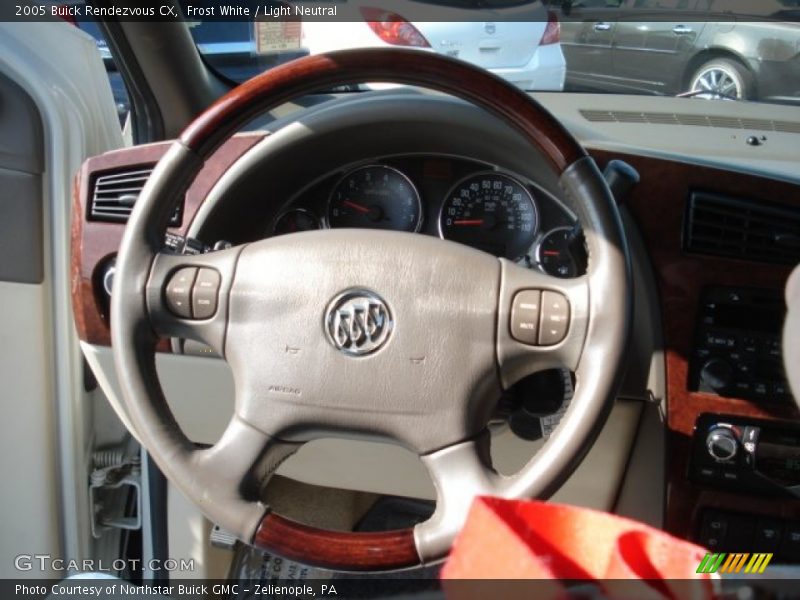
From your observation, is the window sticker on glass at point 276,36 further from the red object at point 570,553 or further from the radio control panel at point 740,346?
the red object at point 570,553

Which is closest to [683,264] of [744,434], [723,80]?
[744,434]

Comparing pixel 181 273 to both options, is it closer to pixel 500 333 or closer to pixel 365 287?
pixel 365 287

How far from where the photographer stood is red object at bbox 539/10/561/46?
8.09 feet

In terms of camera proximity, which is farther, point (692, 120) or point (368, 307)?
point (692, 120)

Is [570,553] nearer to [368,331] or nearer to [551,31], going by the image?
[368,331]

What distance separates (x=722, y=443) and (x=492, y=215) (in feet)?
1.83

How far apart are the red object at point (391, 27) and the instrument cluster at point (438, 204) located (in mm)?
969

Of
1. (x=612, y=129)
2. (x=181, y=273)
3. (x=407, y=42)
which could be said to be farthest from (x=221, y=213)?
(x=407, y=42)

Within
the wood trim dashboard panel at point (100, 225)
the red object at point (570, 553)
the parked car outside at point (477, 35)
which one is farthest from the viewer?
the parked car outside at point (477, 35)

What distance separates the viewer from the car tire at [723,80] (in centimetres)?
219

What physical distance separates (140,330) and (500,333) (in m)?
0.51

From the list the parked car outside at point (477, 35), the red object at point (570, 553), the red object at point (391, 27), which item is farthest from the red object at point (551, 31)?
the red object at point (570, 553)

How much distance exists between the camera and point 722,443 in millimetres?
1481

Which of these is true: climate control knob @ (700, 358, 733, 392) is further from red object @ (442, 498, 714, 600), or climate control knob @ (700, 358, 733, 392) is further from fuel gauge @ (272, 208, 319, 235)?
red object @ (442, 498, 714, 600)
